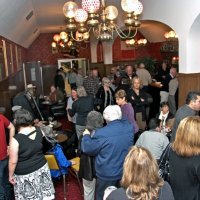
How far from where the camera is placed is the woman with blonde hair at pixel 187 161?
213 centimetres

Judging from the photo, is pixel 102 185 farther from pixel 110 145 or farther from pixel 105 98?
pixel 105 98

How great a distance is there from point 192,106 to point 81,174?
1.69 metres

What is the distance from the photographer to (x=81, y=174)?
3.23m

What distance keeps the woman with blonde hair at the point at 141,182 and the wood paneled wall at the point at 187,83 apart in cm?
467

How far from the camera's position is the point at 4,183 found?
3486 mm

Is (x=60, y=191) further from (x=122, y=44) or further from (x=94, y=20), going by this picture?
(x=122, y=44)

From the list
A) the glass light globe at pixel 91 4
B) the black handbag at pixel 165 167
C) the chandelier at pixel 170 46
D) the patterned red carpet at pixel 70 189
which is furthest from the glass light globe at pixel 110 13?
the chandelier at pixel 170 46

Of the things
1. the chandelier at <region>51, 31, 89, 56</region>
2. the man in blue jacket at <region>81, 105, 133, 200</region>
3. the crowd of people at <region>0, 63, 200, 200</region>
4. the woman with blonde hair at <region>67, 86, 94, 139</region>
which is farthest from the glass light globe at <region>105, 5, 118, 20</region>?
the chandelier at <region>51, 31, 89, 56</region>

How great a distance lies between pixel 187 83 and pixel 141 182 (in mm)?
4886

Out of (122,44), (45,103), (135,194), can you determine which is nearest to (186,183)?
(135,194)

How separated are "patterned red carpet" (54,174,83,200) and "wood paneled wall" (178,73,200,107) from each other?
128 inches

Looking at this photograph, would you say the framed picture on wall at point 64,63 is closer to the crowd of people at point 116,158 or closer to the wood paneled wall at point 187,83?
the wood paneled wall at point 187,83

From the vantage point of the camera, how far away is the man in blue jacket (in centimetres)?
269

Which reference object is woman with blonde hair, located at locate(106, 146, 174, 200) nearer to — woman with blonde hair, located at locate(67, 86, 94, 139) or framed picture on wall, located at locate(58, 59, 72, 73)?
woman with blonde hair, located at locate(67, 86, 94, 139)
